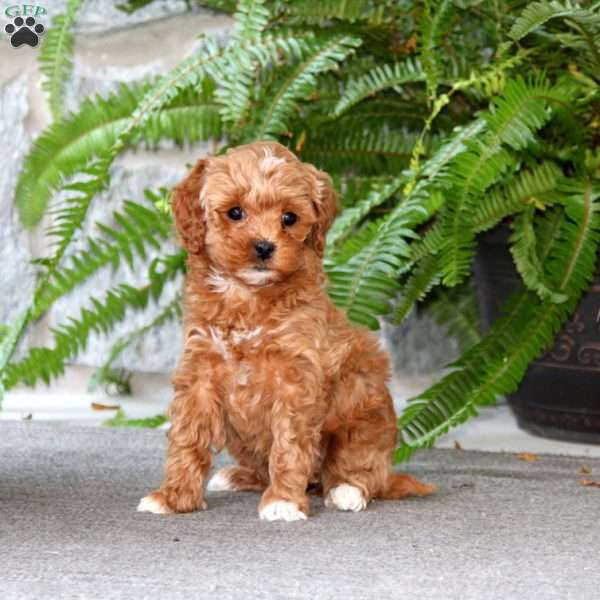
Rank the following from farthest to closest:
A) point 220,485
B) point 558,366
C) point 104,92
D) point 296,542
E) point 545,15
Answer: point 104,92 → point 558,366 → point 545,15 → point 220,485 → point 296,542

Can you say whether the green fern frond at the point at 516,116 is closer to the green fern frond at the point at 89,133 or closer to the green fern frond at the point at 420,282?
the green fern frond at the point at 420,282

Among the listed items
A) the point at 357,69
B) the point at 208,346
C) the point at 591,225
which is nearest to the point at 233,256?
the point at 208,346

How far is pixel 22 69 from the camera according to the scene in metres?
3.37

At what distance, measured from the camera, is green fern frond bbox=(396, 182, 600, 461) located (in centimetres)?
260

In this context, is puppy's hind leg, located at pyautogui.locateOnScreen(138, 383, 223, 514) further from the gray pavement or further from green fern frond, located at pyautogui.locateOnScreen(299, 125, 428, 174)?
green fern frond, located at pyautogui.locateOnScreen(299, 125, 428, 174)

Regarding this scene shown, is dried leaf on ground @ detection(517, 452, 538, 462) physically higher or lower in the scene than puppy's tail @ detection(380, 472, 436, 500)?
lower

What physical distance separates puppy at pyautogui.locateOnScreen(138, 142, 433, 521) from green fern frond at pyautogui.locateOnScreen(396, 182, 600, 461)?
424 millimetres

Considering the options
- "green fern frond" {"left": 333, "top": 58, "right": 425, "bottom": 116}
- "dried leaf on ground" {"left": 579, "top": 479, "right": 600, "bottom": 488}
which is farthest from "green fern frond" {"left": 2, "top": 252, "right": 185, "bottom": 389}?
"dried leaf on ground" {"left": 579, "top": 479, "right": 600, "bottom": 488}

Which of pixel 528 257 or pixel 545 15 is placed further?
pixel 528 257

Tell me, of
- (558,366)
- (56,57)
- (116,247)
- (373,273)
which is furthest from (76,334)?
(558,366)

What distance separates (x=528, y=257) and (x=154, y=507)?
1002 mm

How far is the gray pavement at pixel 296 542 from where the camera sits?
1639 millimetres

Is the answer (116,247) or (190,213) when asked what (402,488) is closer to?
(190,213)

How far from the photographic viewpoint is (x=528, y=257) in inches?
103
